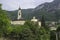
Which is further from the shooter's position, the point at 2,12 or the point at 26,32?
the point at 26,32

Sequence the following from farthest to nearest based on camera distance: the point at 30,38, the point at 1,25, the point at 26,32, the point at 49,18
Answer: the point at 49,18 → the point at 26,32 → the point at 30,38 → the point at 1,25

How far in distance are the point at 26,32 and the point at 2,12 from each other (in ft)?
40.5

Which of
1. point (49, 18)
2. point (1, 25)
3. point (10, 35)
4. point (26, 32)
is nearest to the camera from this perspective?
point (1, 25)

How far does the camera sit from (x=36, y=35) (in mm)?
62281

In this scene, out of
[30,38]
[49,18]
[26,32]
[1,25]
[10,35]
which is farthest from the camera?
[49,18]

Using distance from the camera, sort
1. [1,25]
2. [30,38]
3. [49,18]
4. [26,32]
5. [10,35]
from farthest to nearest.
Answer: [49,18] → [10,35] → [26,32] → [30,38] → [1,25]

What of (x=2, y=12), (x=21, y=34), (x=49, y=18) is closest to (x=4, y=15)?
(x=2, y=12)

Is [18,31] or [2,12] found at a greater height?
[2,12]

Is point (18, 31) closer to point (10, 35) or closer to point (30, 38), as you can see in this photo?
point (10, 35)

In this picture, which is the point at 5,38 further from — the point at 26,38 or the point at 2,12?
the point at 2,12

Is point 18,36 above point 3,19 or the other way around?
the other way around

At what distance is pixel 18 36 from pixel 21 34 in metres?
1.42

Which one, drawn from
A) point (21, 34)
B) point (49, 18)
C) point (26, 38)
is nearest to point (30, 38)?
point (26, 38)

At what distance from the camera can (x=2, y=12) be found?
5056cm
